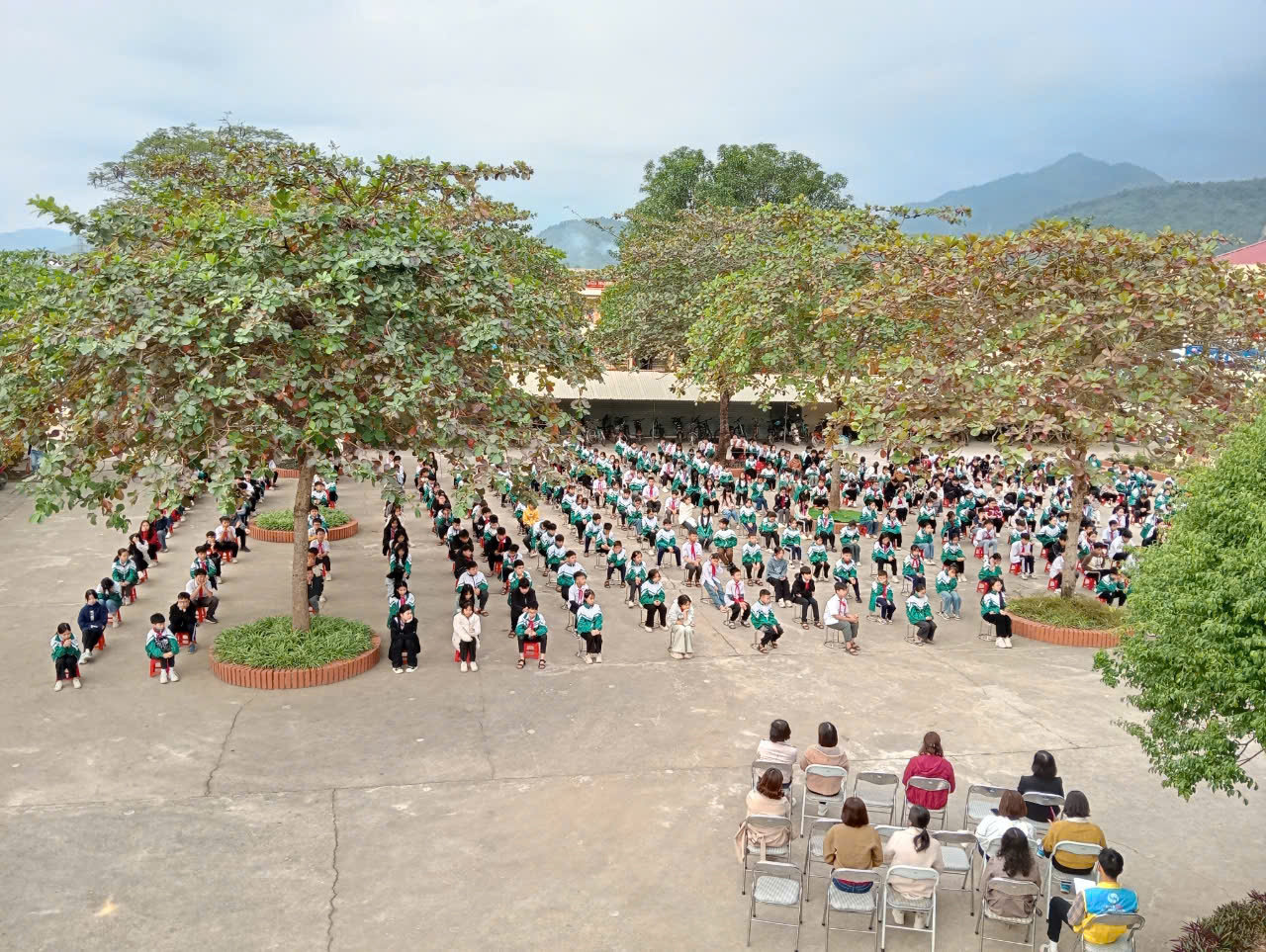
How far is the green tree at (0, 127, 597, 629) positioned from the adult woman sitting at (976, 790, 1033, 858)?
577 centimetres

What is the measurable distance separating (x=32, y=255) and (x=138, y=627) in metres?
25.1

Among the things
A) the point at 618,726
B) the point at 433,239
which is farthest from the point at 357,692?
the point at 433,239

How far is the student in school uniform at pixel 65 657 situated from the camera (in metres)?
10.4

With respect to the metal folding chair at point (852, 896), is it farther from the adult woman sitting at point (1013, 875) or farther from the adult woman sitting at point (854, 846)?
the adult woman sitting at point (1013, 875)

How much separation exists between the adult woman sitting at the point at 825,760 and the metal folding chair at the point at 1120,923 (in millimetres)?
2140

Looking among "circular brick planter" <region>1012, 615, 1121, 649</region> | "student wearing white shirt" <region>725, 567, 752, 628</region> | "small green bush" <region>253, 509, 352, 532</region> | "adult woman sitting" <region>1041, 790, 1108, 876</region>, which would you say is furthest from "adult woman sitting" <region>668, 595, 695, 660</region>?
"small green bush" <region>253, 509, 352, 532</region>

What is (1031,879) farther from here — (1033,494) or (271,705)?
(1033,494)

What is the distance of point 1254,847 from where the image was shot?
746cm

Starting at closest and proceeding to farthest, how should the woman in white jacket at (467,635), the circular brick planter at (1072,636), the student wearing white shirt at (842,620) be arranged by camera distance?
the woman in white jacket at (467,635), the student wearing white shirt at (842,620), the circular brick planter at (1072,636)

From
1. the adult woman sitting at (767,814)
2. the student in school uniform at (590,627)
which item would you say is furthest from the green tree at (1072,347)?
the adult woman sitting at (767,814)

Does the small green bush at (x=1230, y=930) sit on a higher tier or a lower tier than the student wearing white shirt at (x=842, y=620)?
lower

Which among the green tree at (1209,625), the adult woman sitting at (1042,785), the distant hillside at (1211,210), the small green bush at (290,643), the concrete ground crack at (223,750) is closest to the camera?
the green tree at (1209,625)

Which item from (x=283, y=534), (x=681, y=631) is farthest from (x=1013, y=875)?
(x=283, y=534)

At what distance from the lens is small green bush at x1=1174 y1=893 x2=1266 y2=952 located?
5809 mm
